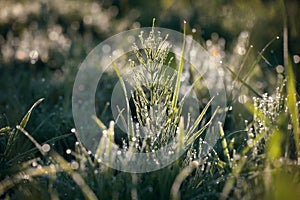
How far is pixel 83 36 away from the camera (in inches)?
136

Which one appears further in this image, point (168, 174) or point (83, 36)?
point (83, 36)

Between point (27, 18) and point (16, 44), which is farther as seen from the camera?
point (27, 18)

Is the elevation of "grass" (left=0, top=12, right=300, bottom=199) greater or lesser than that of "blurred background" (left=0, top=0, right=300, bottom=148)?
lesser

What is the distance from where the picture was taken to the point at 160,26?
10.9 ft

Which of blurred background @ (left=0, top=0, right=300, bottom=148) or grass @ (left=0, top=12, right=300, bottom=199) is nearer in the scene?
grass @ (left=0, top=12, right=300, bottom=199)

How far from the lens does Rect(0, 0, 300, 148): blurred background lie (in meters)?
2.17

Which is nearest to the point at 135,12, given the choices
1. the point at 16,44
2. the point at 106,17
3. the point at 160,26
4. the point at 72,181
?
the point at 106,17

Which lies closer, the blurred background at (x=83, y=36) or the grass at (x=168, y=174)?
the grass at (x=168, y=174)

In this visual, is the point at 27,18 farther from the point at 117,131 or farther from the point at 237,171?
the point at 237,171

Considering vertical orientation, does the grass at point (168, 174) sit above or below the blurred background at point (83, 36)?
below

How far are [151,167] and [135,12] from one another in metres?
Result: 2.71

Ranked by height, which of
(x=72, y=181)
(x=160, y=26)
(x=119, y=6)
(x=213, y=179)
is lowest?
(x=213, y=179)

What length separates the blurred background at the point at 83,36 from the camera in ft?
7.13

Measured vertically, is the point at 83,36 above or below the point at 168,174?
above
